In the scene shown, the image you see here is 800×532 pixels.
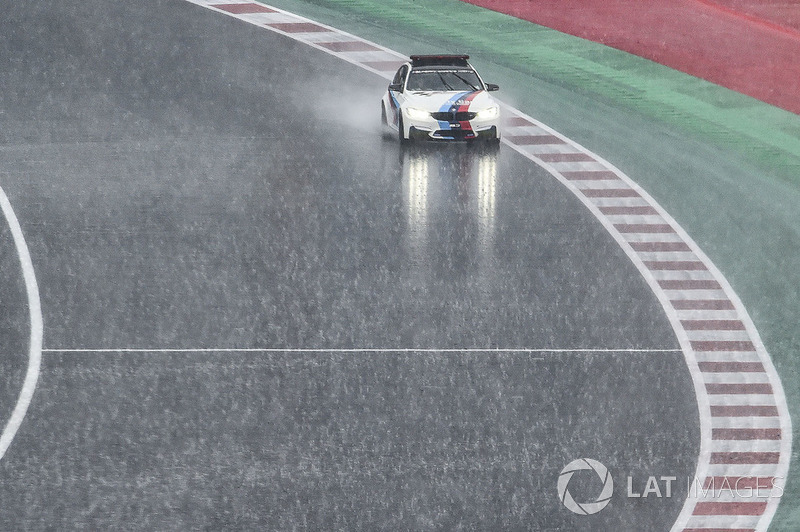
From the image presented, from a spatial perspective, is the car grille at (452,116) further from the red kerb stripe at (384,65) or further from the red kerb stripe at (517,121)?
the red kerb stripe at (384,65)

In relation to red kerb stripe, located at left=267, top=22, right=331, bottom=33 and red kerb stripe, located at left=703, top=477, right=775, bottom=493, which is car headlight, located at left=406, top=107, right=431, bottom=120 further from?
red kerb stripe, located at left=703, top=477, right=775, bottom=493

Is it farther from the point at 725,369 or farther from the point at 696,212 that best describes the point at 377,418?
the point at 696,212

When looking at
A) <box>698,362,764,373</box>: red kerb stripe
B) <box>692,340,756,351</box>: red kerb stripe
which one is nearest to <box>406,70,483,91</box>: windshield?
<box>692,340,756,351</box>: red kerb stripe

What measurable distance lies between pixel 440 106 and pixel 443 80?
37.3 inches

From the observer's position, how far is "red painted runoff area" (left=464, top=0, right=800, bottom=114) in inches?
851

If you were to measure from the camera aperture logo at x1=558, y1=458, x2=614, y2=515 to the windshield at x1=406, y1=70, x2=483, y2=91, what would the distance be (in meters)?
8.47

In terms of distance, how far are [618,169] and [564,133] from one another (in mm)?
1455

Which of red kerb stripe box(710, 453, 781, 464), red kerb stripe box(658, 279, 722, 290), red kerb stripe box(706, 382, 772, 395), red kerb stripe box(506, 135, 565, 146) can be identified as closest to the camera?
red kerb stripe box(710, 453, 781, 464)

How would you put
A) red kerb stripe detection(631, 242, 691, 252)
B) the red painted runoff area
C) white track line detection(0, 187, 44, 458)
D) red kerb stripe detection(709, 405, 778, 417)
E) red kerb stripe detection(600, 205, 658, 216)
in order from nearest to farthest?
white track line detection(0, 187, 44, 458)
red kerb stripe detection(709, 405, 778, 417)
red kerb stripe detection(631, 242, 691, 252)
red kerb stripe detection(600, 205, 658, 216)
the red painted runoff area

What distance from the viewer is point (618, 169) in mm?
19266

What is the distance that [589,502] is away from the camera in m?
12.2

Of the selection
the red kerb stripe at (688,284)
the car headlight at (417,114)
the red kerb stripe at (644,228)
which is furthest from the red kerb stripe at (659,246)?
the car headlight at (417,114)

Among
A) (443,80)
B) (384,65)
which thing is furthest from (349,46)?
(443,80)

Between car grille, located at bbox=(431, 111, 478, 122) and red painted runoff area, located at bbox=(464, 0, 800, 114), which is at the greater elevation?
red painted runoff area, located at bbox=(464, 0, 800, 114)
